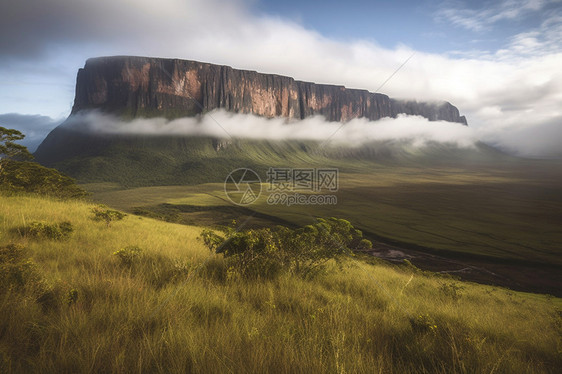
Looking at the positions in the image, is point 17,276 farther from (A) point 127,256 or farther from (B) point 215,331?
(B) point 215,331

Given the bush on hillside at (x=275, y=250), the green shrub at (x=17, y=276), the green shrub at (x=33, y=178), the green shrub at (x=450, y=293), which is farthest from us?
the green shrub at (x=33, y=178)

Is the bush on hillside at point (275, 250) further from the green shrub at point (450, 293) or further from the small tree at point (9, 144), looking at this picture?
the small tree at point (9, 144)

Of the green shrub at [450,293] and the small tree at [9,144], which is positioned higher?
the small tree at [9,144]

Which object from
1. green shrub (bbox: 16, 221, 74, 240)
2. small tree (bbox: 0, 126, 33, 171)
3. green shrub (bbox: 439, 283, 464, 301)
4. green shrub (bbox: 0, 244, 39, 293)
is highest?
small tree (bbox: 0, 126, 33, 171)

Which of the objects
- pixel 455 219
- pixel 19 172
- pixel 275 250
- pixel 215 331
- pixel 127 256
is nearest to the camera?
pixel 215 331

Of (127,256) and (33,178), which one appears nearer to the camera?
(127,256)

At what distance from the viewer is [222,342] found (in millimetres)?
2375

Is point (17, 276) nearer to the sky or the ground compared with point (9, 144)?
nearer to the ground

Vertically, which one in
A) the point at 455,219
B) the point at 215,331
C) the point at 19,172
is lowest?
the point at 455,219

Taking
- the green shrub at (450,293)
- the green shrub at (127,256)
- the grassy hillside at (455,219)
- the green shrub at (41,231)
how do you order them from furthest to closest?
the grassy hillside at (455,219) → the green shrub at (450,293) → the green shrub at (41,231) → the green shrub at (127,256)

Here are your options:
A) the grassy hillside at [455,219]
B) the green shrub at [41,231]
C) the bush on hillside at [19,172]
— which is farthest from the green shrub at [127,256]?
the grassy hillside at [455,219]

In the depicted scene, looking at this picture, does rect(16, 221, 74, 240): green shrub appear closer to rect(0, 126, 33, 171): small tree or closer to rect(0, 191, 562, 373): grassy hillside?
rect(0, 191, 562, 373): grassy hillside

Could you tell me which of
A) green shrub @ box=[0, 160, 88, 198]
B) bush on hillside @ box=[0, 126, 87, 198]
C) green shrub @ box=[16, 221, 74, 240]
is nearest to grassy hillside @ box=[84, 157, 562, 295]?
green shrub @ box=[0, 160, 88, 198]

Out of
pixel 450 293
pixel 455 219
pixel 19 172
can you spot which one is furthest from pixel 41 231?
pixel 455 219
